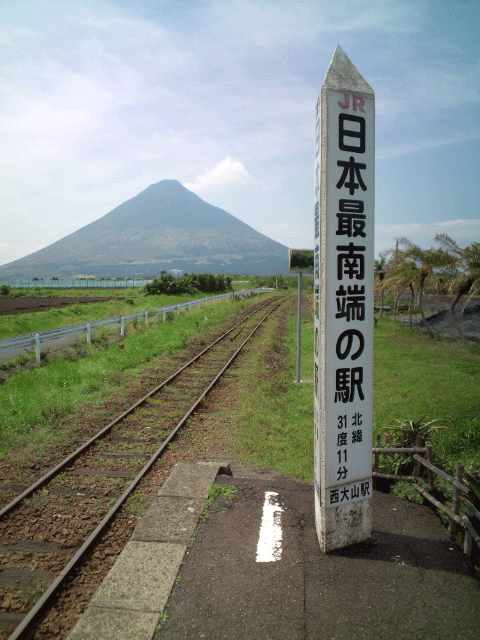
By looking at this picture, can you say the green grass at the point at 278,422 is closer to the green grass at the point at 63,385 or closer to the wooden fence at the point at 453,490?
the wooden fence at the point at 453,490

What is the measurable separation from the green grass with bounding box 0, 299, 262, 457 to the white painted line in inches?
173

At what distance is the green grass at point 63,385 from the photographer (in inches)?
336

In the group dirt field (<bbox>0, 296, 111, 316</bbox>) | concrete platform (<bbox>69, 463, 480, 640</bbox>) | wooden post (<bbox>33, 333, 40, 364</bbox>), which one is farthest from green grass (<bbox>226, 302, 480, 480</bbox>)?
dirt field (<bbox>0, 296, 111, 316</bbox>)

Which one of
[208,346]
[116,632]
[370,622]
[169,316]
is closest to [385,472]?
[370,622]

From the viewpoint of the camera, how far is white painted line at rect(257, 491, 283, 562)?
176 inches

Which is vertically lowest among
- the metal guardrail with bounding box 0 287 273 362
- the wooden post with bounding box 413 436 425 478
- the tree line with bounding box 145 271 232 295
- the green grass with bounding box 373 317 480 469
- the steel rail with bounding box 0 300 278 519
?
the steel rail with bounding box 0 300 278 519

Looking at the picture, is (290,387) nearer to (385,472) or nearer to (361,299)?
(385,472)

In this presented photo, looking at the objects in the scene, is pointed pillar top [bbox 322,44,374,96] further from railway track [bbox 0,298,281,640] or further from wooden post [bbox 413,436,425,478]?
railway track [bbox 0,298,281,640]

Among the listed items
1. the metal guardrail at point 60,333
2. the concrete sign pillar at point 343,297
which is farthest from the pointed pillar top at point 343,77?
the metal guardrail at point 60,333

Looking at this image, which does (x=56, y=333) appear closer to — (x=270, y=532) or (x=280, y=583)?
(x=270, y=532)

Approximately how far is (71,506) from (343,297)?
168 inches

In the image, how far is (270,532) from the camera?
486 centimetres

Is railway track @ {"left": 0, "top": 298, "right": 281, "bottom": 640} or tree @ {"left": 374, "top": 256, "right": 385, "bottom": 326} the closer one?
railway track @ {"left": 0, "top": 298, "right": 281, "bottom": 640}

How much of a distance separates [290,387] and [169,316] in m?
14.4
